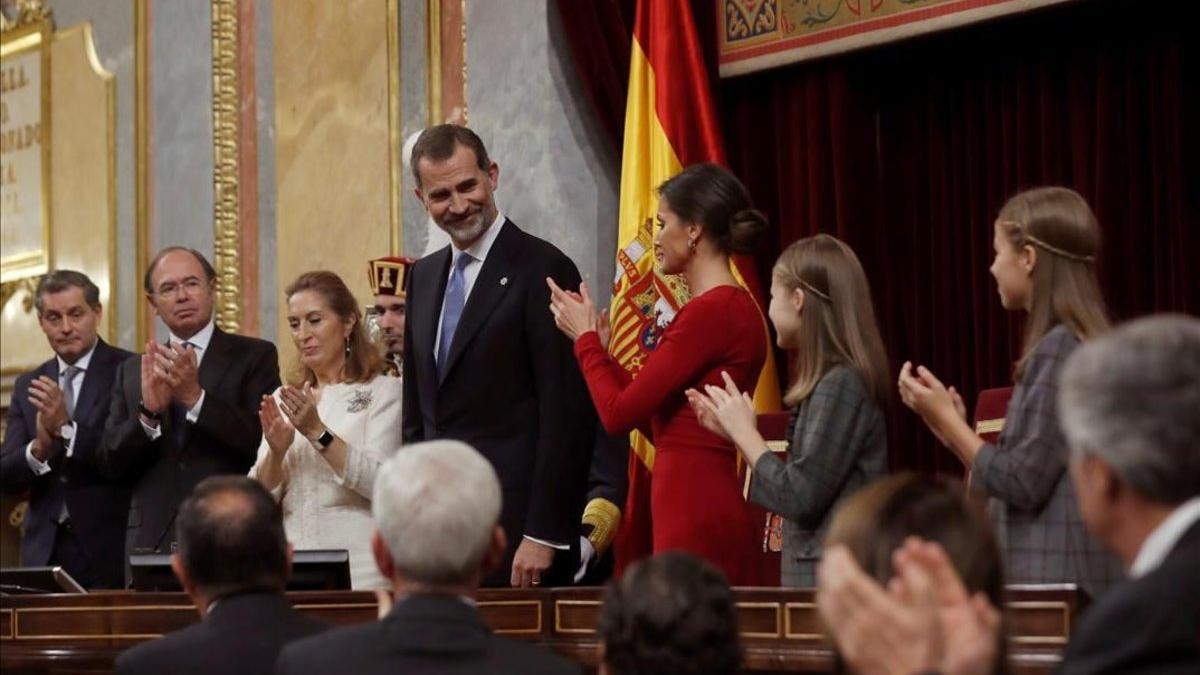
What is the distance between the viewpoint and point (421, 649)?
2.53m

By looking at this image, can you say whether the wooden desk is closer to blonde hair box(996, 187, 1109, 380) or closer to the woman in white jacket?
blonde hair box(996, 187, 1109, 380)

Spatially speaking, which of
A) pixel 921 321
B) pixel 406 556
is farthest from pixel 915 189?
pixel 406 556

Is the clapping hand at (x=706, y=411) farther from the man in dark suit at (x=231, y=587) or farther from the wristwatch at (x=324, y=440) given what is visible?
the wristwatch at (x=324, y=440)

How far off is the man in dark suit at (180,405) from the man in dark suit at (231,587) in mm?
2453

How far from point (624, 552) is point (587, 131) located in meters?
1.50

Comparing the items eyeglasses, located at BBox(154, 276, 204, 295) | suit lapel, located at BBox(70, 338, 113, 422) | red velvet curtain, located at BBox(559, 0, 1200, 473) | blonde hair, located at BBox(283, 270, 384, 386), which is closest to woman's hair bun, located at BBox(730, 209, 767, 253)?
blonde hair, located at BBox(283, 270, 384, 386)

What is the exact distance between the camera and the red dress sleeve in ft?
13.4

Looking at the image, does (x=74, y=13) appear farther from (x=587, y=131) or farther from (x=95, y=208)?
(x=587, y=131)

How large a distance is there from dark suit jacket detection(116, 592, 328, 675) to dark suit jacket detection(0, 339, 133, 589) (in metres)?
3.35

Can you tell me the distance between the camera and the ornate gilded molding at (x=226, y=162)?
7703 millimetres

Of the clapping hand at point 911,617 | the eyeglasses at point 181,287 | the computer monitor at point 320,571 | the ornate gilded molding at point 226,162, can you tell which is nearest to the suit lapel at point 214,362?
the eyeglasses at point 181,287

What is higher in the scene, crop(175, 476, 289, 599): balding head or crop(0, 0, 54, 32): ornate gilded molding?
crop(0, 0, 54, 32): ornate gilded molding

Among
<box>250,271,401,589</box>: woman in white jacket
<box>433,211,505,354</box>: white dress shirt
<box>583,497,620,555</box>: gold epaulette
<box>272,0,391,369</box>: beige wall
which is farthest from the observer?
<box>272,0,391,369</box>: beige wall

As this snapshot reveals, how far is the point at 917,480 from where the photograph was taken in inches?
81.9
